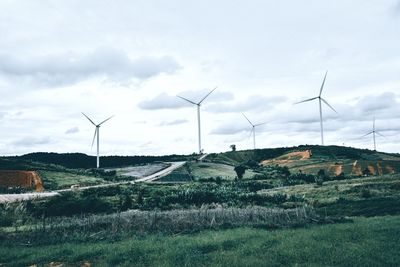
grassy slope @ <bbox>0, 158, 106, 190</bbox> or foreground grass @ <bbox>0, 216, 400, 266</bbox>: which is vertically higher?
grassy slope @ <bbox>0, 158, 106, 190</bbox>

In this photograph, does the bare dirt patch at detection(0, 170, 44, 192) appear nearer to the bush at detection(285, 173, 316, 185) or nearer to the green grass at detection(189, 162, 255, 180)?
the green grass at detection(189, 162, 255, 180)

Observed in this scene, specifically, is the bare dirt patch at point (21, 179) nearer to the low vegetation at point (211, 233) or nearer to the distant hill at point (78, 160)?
the low vegetation at point (211, 233)

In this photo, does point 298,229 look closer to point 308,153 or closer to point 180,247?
point 180,247

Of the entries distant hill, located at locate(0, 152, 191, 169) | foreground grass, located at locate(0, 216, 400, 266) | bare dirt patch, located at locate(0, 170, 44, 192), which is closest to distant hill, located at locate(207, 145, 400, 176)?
distant hill, located at locate(0, 152, 191, 169)

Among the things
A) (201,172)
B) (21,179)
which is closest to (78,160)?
(201,172)

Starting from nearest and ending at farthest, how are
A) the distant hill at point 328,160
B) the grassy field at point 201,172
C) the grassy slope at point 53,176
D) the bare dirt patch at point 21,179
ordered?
1. the bare dirt patch at point 21,179
2. the grassy slope at point 53,176
3. the grassy field at point 201,172
4. the distant hill at point 328,160

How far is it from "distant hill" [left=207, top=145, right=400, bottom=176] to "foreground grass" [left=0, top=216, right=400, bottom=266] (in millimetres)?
86435

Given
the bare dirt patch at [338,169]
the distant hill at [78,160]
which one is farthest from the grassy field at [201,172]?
the distant hill at [78,160]

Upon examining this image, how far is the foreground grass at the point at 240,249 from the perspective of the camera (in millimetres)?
24016

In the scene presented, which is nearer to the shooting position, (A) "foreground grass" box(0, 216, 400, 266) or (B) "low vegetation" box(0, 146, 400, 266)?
(A) "foreground grass" box(0, 216, 400, 266)

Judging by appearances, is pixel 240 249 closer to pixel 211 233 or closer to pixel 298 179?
pixel 211 233

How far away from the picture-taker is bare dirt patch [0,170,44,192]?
8800 centimetres

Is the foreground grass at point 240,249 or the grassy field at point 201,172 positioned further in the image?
the grassy field at point 201,172

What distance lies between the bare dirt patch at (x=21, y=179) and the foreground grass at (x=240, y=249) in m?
60.1
